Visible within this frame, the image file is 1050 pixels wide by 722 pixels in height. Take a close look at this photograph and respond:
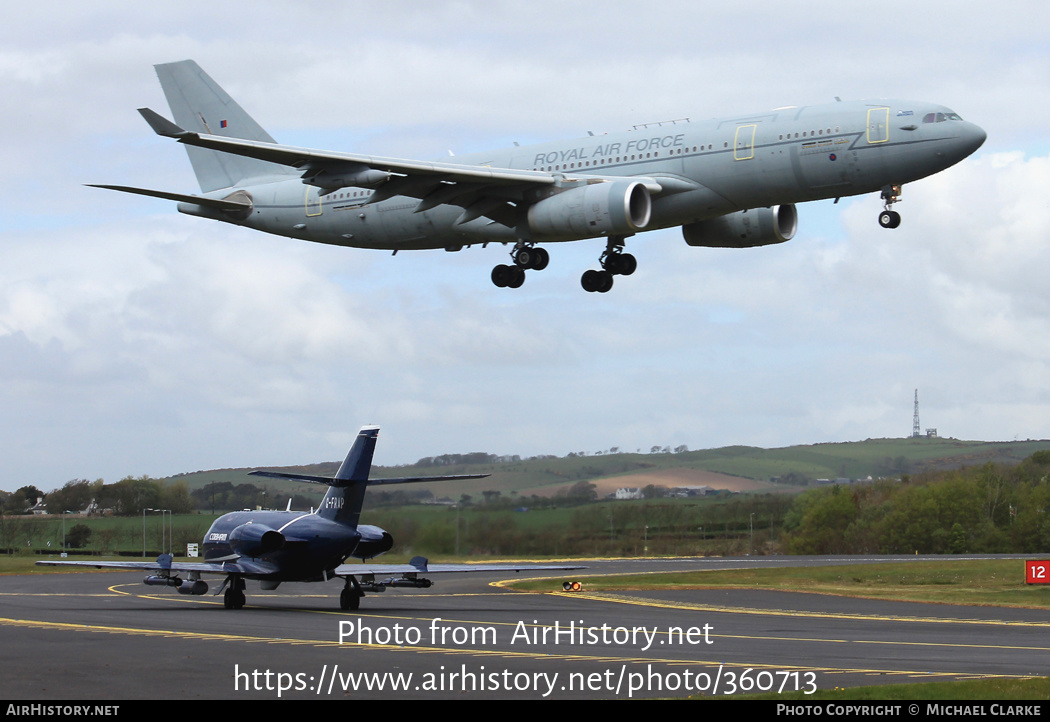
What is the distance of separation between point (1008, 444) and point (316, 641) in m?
70.3

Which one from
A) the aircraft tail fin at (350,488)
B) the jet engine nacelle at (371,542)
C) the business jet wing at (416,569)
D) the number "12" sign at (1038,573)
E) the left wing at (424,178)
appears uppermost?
the left wing at (424,178)

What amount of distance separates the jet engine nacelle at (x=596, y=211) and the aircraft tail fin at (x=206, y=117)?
50.9 feet

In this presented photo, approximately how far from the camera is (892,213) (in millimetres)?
32188

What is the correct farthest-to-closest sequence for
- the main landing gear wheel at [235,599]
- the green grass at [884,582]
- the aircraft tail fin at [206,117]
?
the aircraft tail fin at [206,117] → the green grass at [884,582] → the main landing gear wheel at [235,599]

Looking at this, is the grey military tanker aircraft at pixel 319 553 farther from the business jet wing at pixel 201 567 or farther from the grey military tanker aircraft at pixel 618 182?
the grey military tanker aircraft at pixel 618 182

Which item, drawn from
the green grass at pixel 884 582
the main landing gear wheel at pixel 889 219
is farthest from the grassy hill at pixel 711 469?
the main landing gear wheel at pixel 889 219

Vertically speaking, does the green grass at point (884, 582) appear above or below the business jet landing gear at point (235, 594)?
below

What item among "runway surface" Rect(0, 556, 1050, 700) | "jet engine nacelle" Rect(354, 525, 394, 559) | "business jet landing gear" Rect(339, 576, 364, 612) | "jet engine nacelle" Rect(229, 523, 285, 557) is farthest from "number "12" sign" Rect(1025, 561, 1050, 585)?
"jet engine nacelle" Rect(229, 523, 285, 557)

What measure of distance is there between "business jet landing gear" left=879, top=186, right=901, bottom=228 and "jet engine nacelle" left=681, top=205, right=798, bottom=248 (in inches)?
223

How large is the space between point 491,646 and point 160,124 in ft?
55.1

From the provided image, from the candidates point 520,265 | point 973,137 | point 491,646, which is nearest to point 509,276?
point 520,265

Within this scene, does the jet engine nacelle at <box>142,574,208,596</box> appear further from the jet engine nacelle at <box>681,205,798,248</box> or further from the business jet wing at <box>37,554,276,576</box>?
the jet engine nacelle at <box>681,205,798,248</box>

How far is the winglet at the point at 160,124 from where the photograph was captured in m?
31.7
